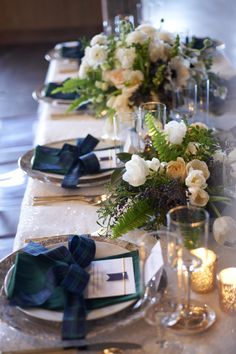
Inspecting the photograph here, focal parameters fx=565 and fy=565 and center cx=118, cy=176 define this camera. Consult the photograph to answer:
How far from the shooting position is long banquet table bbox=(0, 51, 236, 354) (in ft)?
3.38

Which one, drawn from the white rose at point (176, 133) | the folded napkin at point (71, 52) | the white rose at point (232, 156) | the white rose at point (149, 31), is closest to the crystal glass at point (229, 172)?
the white rose at point (232, 156)

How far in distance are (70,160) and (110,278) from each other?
657mm

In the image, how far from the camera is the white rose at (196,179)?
1241 millimetres

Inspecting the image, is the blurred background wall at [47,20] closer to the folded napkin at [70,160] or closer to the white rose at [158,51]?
the white rose at [158,51]

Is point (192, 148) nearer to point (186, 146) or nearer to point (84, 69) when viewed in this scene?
point (186, 146)

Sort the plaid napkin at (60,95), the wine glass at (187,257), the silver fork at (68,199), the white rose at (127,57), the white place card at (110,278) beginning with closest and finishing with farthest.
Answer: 1. the wine glass at (187,257)
2. the white place card at (110,278)
3. the silver fork at (68,199)
4. the white rose at (127,57)
5. the plaid napkin at (60,95)

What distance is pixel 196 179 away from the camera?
4.09ft

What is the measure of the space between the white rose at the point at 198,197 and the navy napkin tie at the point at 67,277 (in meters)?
0.24

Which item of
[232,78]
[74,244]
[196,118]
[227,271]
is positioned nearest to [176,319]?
[227,271]

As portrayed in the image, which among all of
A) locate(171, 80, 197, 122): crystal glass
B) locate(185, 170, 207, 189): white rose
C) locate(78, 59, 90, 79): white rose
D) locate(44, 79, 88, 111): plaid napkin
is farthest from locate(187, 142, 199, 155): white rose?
locate(44, 79, 88, 111): plaid napkin

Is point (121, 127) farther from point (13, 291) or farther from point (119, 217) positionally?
point (13, 291)

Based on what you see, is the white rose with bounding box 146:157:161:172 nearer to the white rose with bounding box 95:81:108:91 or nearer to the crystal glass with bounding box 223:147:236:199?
the crystal glass with bounding box 223:147:236:199

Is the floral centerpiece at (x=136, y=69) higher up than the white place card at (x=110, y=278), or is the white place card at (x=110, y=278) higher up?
the floral centerpiece at (x=136, y=69)

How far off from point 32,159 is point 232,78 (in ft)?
3.39
